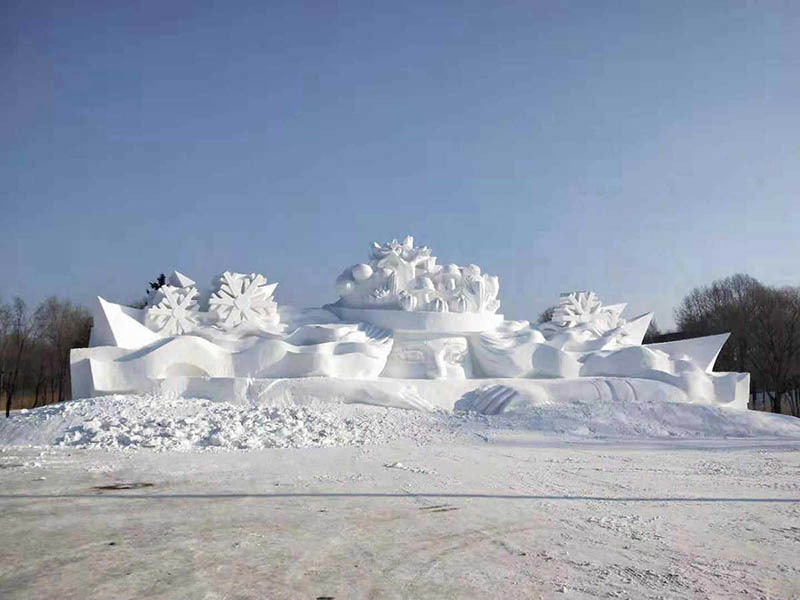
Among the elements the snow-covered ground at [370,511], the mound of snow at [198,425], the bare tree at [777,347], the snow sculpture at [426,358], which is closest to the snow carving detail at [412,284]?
the snow sculpture at [426,358]

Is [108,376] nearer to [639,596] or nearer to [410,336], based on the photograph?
[410,336]

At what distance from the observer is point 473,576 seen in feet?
11.8

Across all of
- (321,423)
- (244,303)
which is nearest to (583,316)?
(244,303)

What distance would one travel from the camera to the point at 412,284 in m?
15.3

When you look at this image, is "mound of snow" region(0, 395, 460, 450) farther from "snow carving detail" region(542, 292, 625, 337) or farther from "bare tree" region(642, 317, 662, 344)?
"bare tree" region(642, 317, 662, 344)

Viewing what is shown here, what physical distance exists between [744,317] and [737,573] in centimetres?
2509

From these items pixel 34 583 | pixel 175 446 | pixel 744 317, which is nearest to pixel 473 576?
pixel 34 583

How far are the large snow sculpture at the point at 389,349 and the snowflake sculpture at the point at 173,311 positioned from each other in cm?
3

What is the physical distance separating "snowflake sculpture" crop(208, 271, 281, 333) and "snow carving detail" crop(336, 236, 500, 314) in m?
1.98

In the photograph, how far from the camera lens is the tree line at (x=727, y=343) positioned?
2311cm

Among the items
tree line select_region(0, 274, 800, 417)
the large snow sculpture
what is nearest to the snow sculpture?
the large snow sculpture

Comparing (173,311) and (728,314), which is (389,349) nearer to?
(173,311)

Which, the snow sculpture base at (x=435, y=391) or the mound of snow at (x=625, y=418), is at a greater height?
the snow sculpture base at (x=435, y=391)

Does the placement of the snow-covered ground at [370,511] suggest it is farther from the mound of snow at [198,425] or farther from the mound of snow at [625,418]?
the mound of snow at [625,418]
